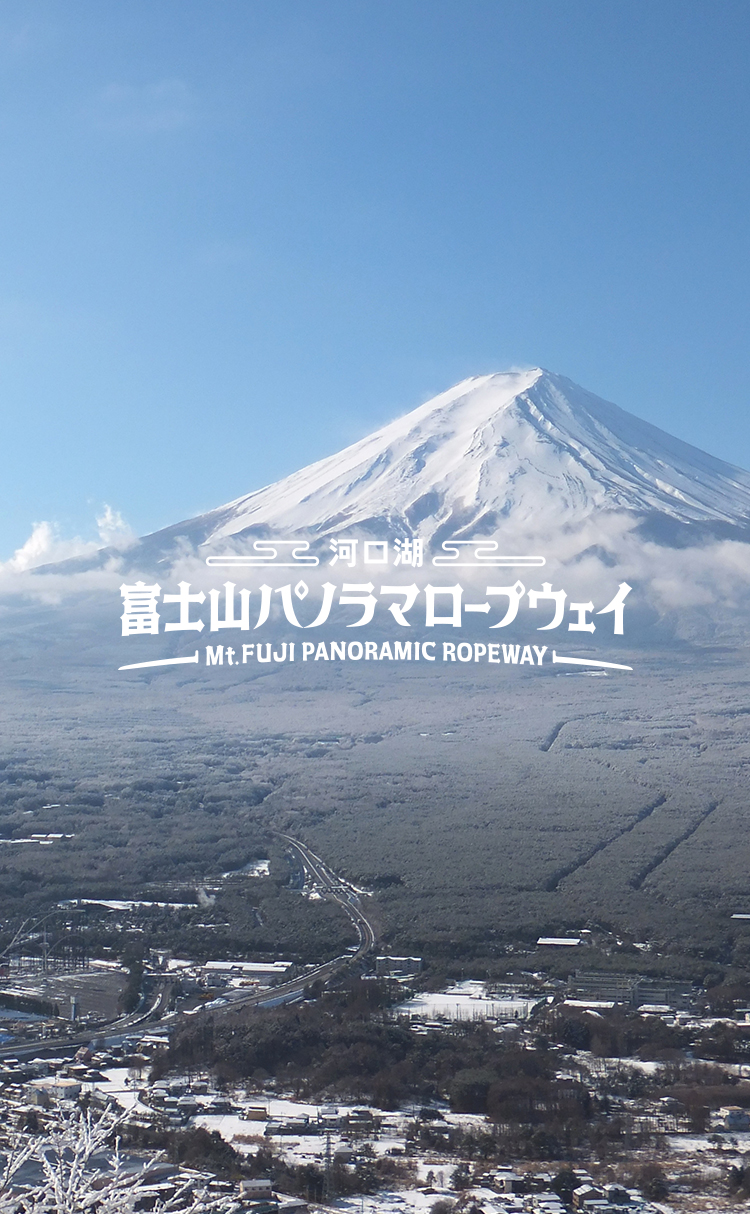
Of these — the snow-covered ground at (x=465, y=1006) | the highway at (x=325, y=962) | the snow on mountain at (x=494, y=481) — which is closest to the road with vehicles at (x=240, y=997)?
the highway at (x=325, y=962)

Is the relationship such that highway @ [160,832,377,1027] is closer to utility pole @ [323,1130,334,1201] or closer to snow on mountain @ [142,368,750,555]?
utility pole @ [323,1130,334,1201]

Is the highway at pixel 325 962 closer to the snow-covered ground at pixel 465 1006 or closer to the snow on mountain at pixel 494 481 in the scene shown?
the snow-covered ground at pixel 465 1006

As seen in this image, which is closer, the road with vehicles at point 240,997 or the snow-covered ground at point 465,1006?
the road with vehicles at point 240,997

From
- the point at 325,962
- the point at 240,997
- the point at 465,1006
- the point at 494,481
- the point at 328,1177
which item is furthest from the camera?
the point at 494,481

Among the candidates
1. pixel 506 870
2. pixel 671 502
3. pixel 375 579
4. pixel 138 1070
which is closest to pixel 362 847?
pixel 506 870

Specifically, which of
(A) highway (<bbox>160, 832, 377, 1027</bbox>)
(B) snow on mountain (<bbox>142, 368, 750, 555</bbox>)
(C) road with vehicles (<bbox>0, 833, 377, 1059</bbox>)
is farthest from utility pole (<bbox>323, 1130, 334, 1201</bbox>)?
(B) snow on mountain (<bbox>142, 368, 750, 555</bbox>)

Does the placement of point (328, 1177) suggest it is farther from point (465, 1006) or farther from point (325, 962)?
point (325, 962)

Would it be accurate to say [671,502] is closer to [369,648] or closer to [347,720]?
[369,648]

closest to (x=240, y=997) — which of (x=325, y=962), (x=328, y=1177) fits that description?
(x=325, y=962)

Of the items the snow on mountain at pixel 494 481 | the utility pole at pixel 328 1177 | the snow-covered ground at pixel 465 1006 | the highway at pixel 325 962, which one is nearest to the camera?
the utility pole at pixel 328 1177
